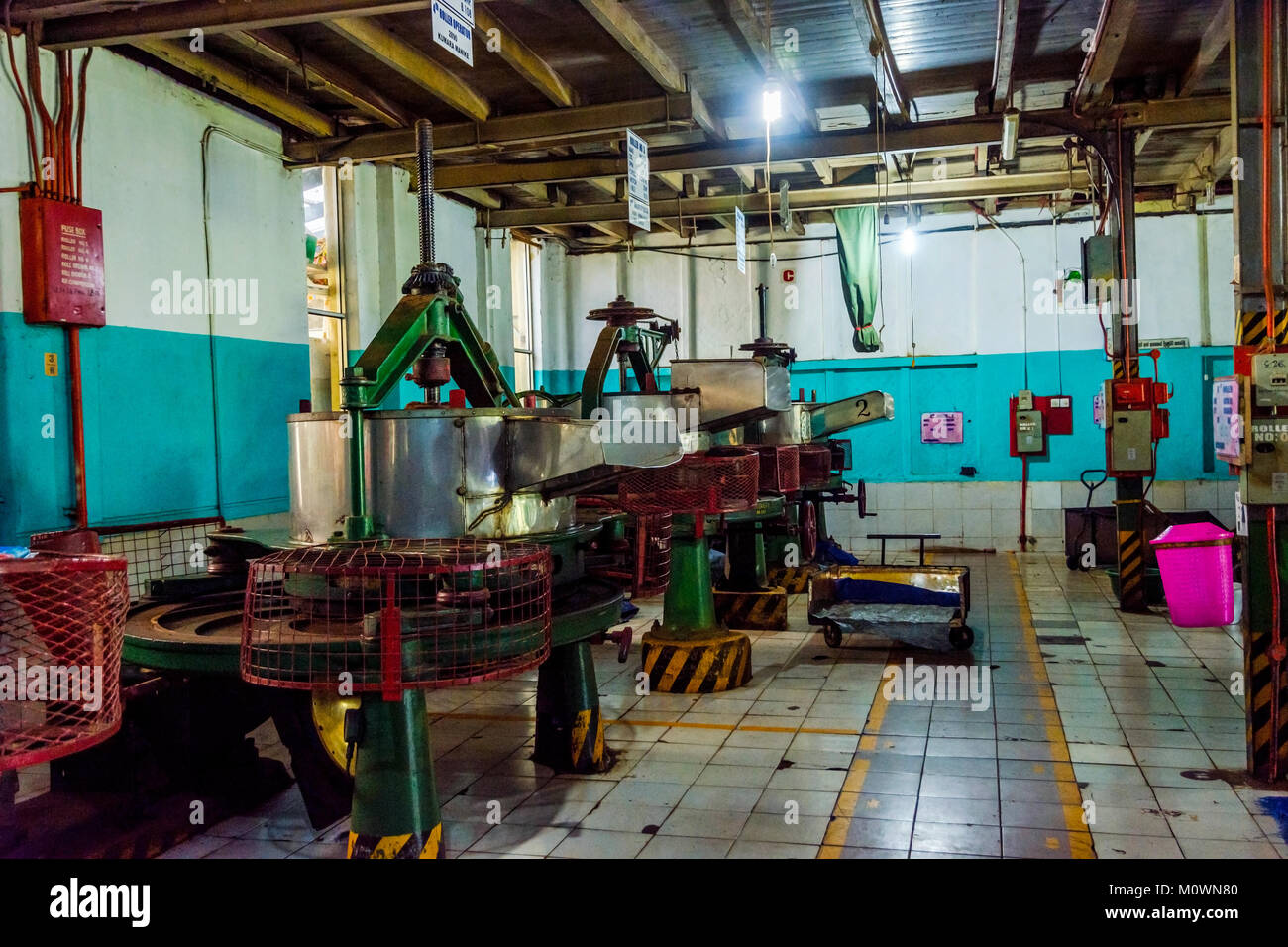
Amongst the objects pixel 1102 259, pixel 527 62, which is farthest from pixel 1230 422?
pixel 527 62

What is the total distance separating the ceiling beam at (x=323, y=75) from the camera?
267 inches

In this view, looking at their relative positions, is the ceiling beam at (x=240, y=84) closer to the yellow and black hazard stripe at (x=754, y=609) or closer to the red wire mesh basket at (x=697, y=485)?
the red wire mesh basket at (x=697, y=485)

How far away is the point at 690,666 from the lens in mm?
6504

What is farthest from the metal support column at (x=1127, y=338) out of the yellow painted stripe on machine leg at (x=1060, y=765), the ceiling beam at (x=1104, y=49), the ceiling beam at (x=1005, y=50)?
the ceiling beam at (x=1005, y=50)

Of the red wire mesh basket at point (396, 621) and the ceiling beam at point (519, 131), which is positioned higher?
the ceiling beam at point (519, 131)

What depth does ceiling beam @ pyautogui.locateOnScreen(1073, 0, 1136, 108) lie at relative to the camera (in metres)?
5.91

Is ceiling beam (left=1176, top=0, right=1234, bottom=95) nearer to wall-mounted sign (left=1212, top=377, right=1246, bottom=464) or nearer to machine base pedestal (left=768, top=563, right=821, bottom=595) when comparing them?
wall-mounted sign (left=1212, top=377, right=1246, bottom=464)

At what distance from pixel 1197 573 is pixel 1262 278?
3.14 m

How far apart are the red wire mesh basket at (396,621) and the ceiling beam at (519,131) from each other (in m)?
4.89

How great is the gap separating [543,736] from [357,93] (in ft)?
17.2

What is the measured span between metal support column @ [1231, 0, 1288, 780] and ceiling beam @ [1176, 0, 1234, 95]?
203 centimetres

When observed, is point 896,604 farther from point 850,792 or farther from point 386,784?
point 386,784

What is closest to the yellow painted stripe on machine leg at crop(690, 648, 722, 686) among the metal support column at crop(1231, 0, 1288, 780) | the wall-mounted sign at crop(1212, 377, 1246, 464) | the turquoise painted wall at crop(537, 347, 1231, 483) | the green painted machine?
the green painted machine

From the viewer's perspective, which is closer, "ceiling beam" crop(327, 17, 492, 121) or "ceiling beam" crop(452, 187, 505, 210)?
"ceiling beam" crop(327, 17, 492, 121)
